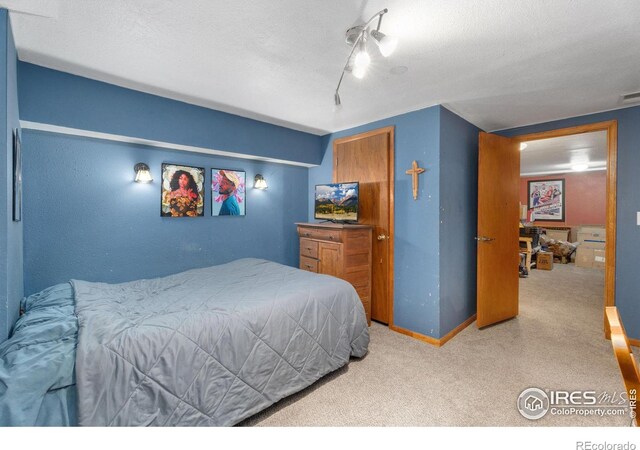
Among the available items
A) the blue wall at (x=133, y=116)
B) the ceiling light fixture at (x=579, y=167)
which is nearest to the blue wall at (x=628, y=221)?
the blue wall at (x=133, y=116)

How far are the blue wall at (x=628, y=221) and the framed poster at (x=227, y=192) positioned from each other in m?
3.99

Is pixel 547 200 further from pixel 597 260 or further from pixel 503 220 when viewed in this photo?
pixel 503 220

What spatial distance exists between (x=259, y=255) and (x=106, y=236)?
5.35 feet

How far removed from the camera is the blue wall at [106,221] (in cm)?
238

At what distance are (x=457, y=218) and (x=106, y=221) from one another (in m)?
3.48

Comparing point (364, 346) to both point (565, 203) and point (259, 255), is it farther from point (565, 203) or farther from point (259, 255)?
point (565, 203)

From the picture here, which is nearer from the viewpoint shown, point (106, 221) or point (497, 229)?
point (106, 221)

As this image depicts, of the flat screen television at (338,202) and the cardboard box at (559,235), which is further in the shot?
the cardboard box at (559,235)

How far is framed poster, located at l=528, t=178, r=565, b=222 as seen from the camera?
26.4ft

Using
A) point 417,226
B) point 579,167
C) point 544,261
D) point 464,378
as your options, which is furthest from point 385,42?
point 579,167

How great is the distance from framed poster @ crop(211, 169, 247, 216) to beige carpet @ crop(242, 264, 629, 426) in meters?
2.14

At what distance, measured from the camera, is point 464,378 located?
89.4 inches

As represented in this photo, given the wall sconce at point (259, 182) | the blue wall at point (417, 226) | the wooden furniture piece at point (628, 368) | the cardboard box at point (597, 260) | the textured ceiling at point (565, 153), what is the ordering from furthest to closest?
the cardboard box at point (597, 260), the textured ceiling at point (565, 153), the wall sconce at point (259, 182), the blue wall at point (417, 226), the wooden furniture piece at point (628, 368)

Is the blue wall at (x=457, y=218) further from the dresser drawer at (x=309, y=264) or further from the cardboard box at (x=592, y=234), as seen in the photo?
the cardboard box at (x=592, y=234)
